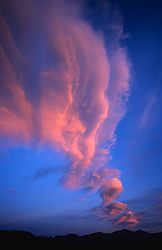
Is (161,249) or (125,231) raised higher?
(125,231)

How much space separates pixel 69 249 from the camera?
33.3 m

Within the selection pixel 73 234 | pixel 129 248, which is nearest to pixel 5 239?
pixel 129 248

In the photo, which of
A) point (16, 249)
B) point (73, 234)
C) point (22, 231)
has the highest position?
point (73, 234)

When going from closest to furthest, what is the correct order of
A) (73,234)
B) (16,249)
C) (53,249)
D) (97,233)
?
1. (16,249)
2. (53,249)
3. (73,234)
4. (97,233)

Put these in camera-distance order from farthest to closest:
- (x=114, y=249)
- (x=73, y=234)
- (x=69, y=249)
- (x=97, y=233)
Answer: (x=97, y=233) → (x=73, y=234) → (x=114, y=249) → (x=69, y=249)

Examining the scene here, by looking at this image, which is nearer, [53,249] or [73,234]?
[53,249]

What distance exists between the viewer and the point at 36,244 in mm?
32250

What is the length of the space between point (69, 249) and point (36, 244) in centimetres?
433

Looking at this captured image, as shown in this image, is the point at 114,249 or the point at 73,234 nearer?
the point at 114,249

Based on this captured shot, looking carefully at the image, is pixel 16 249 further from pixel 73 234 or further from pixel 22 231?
pixel 73 234

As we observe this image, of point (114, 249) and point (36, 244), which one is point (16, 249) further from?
point (114, 249)

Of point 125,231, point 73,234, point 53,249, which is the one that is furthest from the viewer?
point 125,231

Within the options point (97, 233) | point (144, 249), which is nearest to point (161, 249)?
point (144, 249)

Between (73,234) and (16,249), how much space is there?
2056 inches
